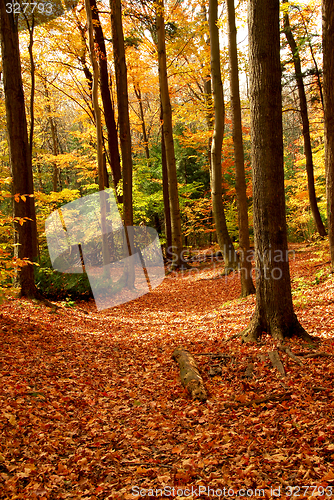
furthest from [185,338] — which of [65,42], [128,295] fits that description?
[65,42]

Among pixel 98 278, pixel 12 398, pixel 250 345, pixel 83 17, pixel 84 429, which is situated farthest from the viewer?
pixel 83 17

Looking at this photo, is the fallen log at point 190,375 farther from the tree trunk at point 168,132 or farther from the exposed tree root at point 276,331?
the tree trunk at point 168,132

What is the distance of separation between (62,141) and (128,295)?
22.7m

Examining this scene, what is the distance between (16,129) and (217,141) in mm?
5532

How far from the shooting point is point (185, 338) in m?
5.71

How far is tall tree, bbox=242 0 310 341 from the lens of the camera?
4.00 meters

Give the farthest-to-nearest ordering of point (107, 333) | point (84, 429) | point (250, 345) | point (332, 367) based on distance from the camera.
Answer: point (107, 333) < point (250, 345) < point (332, 367) < point (84, 429)

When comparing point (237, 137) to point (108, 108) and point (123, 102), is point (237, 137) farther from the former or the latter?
point (108, 108)

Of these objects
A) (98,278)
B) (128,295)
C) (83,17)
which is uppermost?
(83,17)

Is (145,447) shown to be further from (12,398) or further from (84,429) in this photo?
(12,398)

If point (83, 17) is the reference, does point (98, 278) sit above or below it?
below

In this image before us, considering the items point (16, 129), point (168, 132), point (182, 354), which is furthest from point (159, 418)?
point (168, 132)

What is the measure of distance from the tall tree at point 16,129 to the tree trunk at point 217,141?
5.00 meters

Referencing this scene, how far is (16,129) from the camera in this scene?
7.05m
